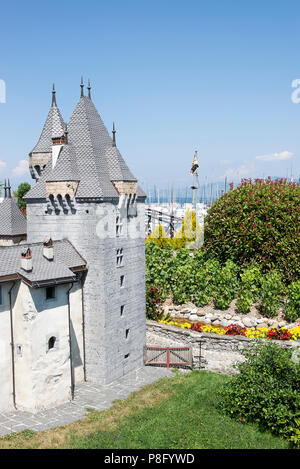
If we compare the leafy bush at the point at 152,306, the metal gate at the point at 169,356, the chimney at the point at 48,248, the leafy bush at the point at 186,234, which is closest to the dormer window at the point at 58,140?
the chimney at the point at 48,248

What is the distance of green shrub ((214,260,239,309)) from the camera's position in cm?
3412

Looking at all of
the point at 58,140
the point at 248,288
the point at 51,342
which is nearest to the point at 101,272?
the point at 51,342

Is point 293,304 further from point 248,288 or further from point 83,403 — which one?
point 83,403

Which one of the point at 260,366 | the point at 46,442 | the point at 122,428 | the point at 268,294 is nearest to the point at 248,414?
the point at 260,366

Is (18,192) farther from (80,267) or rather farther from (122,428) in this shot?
(122,428)

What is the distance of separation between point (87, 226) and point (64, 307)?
180 inches

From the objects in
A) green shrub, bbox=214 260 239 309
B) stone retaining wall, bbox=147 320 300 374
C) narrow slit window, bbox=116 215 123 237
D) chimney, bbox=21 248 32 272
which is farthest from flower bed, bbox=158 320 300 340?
chimney, bbox=21 248 32 272

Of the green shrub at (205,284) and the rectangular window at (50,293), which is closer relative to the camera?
the rectangular window at (50,293)

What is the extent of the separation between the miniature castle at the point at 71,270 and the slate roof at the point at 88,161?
62 mm

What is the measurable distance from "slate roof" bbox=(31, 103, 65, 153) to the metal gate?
555 inches

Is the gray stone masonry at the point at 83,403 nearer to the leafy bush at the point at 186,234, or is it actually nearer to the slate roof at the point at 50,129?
the slate roof at the point at 50,129

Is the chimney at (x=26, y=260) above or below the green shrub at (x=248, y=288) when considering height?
above

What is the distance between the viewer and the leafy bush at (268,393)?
57.6ft

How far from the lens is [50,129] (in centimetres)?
2591
